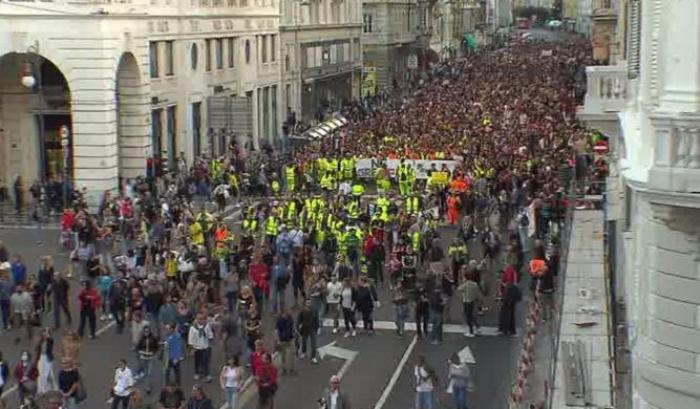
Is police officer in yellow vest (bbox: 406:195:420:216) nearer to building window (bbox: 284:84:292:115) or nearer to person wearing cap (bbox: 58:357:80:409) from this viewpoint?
person wearing cap (bbox: 58:357:80:409)

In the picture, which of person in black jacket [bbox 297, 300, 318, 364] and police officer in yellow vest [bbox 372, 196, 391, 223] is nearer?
person in black jacket [bbox 297, 300, 318, 364]

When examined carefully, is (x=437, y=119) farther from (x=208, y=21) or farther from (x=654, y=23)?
(x=654, y=23)

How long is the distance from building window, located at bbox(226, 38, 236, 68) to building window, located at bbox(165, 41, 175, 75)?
7.34 metres

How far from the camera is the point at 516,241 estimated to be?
26.3m

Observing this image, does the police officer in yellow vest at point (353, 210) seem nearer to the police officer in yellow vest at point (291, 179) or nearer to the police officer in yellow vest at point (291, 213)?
the police officer in yellow vest at point (291, 213)

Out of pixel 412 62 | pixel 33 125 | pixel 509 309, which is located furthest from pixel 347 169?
pixel 412 62

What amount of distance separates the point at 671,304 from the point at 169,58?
33518mm

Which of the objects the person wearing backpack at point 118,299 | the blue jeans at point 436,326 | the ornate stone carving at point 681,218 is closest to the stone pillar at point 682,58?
the ornate stone carving at point 681,218

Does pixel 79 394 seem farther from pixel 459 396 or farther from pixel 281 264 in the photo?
pixel 281 264

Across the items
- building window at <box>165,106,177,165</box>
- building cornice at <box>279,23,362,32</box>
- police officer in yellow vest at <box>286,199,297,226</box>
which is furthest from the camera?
building cornice at <box>279,23,362,32</box>

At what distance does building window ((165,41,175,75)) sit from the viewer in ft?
145

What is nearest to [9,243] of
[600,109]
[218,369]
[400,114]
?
[218,369]

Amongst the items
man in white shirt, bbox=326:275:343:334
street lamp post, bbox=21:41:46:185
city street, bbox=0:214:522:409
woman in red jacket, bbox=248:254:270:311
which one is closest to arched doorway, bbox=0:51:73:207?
street lamp post, bbox=21:41:46:185

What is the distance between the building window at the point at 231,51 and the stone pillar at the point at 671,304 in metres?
39.7
